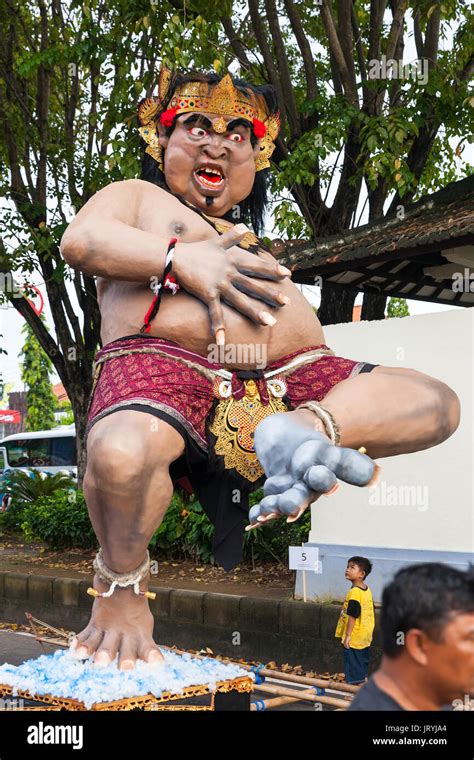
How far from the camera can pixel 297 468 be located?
5.60 ft

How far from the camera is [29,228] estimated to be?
30.7 feet

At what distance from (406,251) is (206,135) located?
3.33 metres

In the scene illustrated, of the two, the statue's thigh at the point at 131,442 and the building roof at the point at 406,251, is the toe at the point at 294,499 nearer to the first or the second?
the statue's thigh at the point at 131,442

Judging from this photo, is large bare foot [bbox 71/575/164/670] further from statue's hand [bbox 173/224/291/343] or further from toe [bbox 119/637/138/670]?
statue's hand [bbox 173/224/291/343]

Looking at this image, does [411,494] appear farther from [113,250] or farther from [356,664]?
[113,250]

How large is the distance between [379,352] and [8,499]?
332 inches

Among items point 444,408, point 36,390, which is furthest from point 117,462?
point 36,390

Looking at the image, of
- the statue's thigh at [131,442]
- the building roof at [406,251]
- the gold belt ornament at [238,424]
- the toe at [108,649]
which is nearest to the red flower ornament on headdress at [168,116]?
the gold belt ornament at [238,424]

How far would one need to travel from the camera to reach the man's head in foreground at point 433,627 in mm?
1340

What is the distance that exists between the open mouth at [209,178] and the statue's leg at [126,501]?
0.79 m

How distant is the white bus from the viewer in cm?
2153

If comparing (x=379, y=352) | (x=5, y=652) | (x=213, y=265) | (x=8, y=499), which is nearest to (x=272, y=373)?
(x=213, y=265)

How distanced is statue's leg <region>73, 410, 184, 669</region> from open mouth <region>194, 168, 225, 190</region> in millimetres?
790
